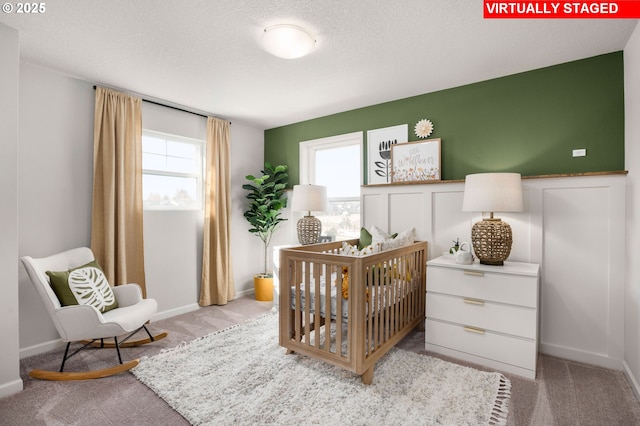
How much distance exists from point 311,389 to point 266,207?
8.27 feet

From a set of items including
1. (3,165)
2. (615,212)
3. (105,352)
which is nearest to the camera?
(3,165)

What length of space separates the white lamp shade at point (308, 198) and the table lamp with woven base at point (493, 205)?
1.55 meters

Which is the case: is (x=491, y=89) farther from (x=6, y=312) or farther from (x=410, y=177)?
(x=6, y=312)

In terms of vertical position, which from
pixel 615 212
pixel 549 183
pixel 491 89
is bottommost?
pixel 615 212

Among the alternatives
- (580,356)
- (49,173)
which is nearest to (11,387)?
(49,173)

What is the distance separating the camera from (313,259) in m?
2.21

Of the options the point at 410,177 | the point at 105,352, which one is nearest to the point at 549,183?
the point at 410,177

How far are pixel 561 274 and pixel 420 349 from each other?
4.24 ft

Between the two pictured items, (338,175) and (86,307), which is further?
(338,175)

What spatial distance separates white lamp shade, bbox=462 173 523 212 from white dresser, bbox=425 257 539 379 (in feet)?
1.52

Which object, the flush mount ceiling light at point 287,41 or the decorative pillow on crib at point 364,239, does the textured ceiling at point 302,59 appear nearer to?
the flush mount ceiling light at point 287,41

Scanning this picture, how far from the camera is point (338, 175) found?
4004 millimetres

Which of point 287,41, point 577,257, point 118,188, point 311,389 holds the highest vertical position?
point 287,41

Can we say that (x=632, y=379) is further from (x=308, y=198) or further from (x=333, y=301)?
(x=308, y=198)
